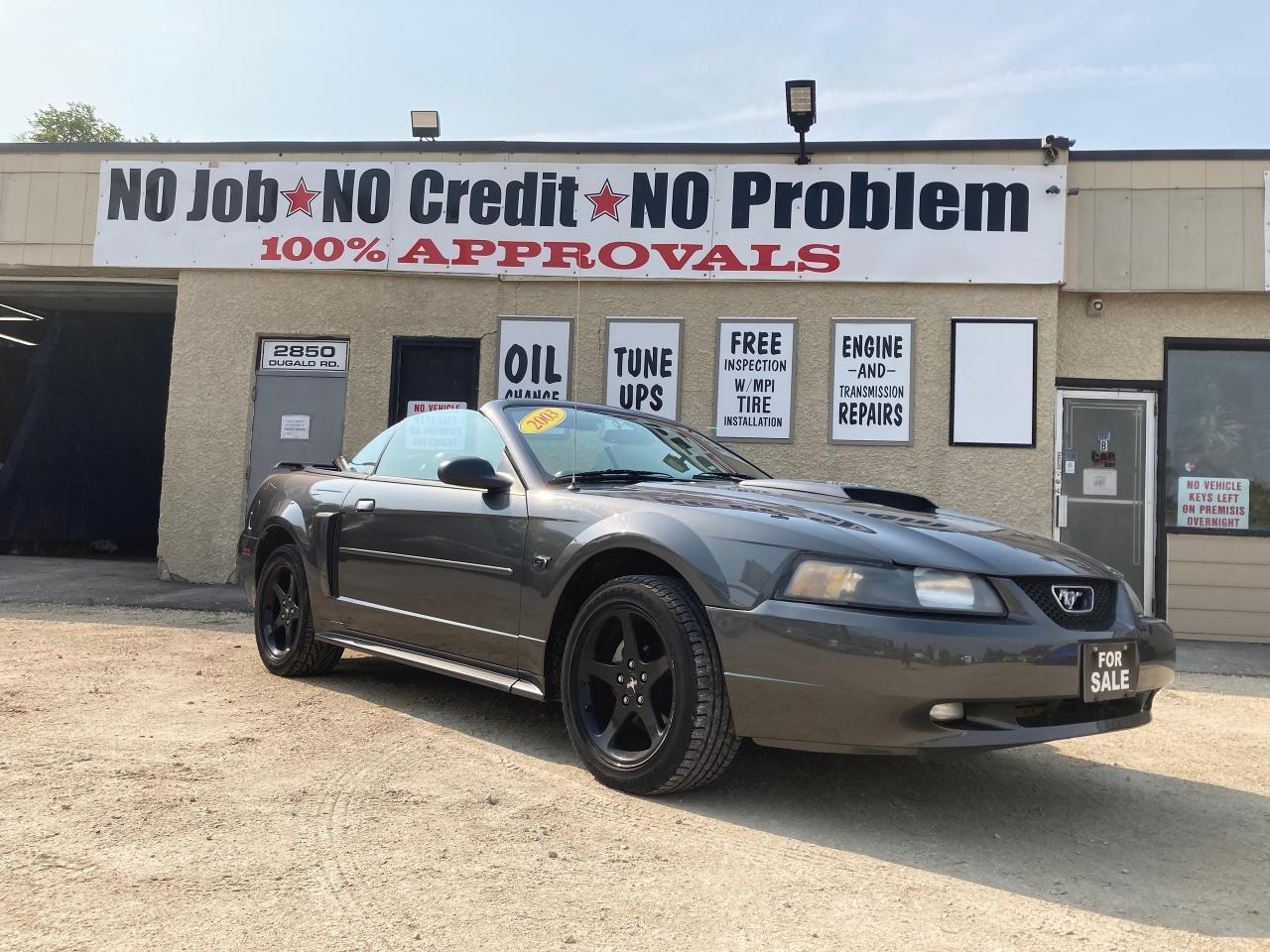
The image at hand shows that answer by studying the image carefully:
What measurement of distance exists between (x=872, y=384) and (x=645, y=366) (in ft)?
6.87

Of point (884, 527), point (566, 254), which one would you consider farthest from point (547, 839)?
point (566, 254)

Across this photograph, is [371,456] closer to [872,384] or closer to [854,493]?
[854,493]

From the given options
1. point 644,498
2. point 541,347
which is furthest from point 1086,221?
point 644,498

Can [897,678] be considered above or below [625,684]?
above

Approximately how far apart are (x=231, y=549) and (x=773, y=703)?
7.83m

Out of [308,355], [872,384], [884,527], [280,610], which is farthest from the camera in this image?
[308,355]

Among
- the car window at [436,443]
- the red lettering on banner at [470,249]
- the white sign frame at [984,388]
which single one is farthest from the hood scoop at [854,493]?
the red lettering on banner at [470,249]

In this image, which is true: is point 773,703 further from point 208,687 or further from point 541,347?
point 541,347

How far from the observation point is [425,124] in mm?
9641

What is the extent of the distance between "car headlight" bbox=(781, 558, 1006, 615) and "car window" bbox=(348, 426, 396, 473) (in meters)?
2.73

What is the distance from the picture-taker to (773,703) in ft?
9.51

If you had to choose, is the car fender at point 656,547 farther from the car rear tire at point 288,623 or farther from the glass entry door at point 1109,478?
the glass entry door at point 1109,478

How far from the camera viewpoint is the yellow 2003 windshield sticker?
419 cm

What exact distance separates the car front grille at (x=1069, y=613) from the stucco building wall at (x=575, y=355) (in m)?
5.57
